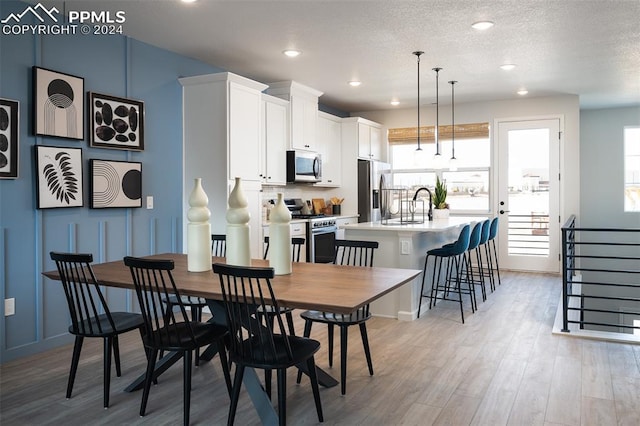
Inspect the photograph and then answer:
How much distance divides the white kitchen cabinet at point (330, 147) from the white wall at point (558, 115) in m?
1.65

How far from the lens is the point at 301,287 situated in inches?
94.9

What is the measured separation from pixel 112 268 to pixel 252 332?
119 centimetres

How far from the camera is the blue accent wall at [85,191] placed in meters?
3.51

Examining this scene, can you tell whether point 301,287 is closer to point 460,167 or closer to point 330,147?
point 330,147

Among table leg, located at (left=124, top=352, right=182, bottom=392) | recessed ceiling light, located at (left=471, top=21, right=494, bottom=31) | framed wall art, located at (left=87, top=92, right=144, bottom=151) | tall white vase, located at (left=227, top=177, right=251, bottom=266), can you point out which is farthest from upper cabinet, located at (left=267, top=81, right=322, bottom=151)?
table leg, located at (left=124, top=352, right=182, bottom=392)

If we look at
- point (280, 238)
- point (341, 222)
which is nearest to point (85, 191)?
→ point (280, 238)

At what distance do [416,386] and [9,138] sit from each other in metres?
3.11

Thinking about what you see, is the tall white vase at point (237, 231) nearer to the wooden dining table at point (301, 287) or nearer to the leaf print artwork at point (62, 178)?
the wooden dining table at point (301, 287)

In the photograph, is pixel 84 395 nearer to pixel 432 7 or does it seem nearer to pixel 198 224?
pixel 198 224

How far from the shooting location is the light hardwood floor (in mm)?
2621

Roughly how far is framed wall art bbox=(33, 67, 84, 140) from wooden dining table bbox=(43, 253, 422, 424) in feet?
4.08

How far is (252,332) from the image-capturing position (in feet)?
8.02

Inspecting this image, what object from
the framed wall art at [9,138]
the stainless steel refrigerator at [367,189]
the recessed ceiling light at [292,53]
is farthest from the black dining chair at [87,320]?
the stainless steel refrigerator at [367,189]

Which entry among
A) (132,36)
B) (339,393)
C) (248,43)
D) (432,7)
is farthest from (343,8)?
(339,393)
